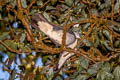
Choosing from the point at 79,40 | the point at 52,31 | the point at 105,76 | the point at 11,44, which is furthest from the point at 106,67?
the point at 11,44

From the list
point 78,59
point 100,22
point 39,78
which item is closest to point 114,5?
point 100,22

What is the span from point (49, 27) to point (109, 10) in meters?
0.39

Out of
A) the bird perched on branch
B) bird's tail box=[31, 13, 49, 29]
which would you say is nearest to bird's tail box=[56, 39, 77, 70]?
the bird perched on branch

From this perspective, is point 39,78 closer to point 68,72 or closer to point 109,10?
point 68,72

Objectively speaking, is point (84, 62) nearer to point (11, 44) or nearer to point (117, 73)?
point (117, 73)

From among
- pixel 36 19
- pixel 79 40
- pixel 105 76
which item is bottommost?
pixel 105 76

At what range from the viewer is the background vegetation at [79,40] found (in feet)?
5.88

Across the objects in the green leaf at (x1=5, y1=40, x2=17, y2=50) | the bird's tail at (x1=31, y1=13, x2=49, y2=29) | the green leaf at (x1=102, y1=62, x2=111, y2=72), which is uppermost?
the bird's tail at (x1=31, y1=13, x2=49, y2=29)

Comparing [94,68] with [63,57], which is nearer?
[94,68]

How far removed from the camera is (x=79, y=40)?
192 cm

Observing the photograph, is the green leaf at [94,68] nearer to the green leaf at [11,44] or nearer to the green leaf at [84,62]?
the green leaf at [84,62]

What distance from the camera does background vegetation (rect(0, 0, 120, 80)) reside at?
1793 millimetres

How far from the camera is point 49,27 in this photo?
1.88 metres

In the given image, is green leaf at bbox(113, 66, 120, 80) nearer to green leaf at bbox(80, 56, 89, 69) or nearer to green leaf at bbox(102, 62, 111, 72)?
green leaf at bbox(102, 62, 111, 72)
